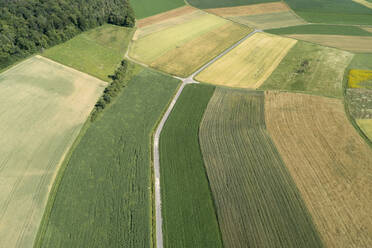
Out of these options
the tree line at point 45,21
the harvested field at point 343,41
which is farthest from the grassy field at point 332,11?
the tree line at point 45,21

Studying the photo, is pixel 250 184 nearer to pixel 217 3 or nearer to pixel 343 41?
pixel 343 41

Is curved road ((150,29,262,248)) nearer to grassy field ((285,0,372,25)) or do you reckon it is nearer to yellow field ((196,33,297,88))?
yellow field ((196,33,297,88))

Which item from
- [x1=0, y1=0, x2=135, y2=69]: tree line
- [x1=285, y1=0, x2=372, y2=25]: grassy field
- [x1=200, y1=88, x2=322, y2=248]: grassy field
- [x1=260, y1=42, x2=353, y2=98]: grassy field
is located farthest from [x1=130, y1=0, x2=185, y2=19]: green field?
[x1=200, y1=88, x2=322, y2=248]: grassy field

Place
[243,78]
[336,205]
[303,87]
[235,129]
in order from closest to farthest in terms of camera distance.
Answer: [336,205] < [235,129] < [303,87] < [243,78]

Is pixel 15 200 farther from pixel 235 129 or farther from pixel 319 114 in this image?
pixel 319 114

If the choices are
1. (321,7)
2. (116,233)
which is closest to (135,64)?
(116,233)

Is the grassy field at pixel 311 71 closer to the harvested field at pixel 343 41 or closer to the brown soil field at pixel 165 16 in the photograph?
the harvested field at pixel 343 41
